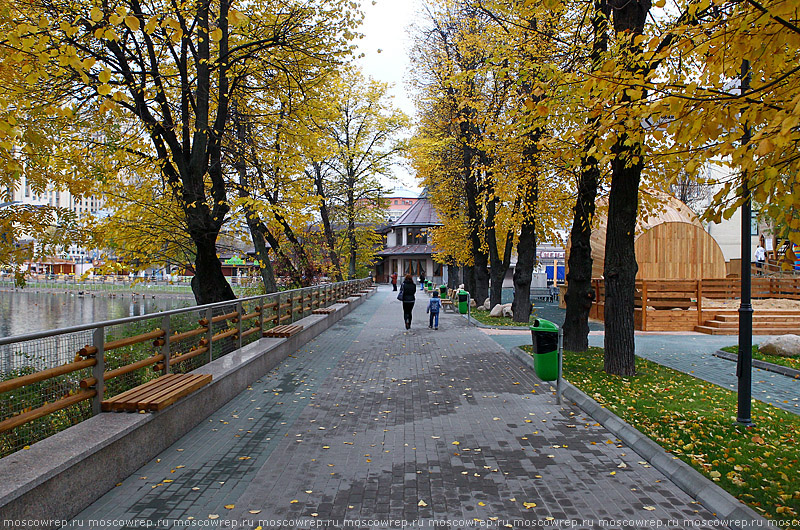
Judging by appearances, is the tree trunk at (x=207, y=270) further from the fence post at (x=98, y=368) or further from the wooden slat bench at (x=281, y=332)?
the fence post at (x=98, y=368)

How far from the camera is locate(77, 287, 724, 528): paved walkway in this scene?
4.28 meters

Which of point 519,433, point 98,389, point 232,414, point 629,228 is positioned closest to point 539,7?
point 629,228

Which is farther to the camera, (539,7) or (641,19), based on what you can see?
(539,7)

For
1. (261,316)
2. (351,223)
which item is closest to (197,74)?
(261,316)

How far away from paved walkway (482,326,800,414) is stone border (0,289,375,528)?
307 inches

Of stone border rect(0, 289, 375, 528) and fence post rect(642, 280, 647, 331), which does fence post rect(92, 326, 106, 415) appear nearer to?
stone border rect(0, 289, 375, 528)

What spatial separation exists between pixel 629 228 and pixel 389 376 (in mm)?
4834

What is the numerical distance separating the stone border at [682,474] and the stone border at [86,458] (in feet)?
15.8

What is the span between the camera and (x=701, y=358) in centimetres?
1242

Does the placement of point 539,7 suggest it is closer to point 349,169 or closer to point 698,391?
point 698,391

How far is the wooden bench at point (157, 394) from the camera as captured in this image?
5324mm

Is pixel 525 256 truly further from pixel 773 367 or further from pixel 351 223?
pixel 351 223

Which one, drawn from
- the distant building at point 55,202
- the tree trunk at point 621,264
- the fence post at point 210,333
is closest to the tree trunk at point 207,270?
the distant building at point 55,202

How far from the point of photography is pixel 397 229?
6825 cm
